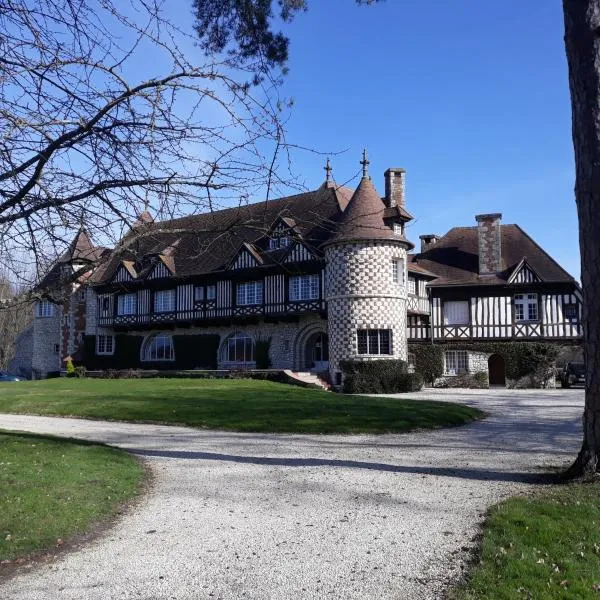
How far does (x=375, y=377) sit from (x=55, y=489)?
19942 mm

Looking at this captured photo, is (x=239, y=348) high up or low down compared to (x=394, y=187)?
down

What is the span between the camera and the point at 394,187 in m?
30.6

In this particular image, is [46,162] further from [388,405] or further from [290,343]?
[290,343]

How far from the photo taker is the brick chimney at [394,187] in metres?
30.5

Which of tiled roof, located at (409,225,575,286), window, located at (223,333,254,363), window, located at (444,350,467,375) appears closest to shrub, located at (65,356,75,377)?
window, located at (223,333,254,363)

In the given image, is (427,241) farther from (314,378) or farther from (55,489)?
(55,489)

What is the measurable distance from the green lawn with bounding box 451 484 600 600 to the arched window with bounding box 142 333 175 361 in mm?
30037

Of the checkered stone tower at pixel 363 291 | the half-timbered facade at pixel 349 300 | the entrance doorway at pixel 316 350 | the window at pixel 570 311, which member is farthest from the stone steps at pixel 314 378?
the window at pixel 570 311

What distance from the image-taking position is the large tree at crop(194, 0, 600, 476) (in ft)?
21.6

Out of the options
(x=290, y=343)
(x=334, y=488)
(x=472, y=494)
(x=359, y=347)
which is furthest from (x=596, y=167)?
(x=290, y=343)

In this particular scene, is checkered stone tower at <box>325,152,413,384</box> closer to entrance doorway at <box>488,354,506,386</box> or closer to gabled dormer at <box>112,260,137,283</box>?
entrance doorway at <box>488,354,506,386</box>

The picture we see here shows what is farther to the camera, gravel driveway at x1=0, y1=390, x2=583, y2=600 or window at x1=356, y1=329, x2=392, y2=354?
window at x1=356, y1=329, x2=392, y2=354

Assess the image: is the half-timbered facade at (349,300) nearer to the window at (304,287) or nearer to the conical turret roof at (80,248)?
the window at (304,287)

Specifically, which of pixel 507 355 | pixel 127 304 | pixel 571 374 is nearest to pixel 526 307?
pixel 507 355
